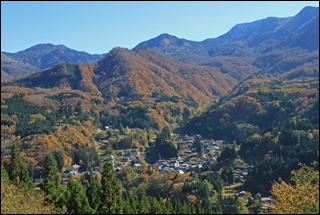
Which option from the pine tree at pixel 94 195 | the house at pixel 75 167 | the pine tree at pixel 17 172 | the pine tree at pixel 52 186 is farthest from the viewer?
the house at pixel 75 167

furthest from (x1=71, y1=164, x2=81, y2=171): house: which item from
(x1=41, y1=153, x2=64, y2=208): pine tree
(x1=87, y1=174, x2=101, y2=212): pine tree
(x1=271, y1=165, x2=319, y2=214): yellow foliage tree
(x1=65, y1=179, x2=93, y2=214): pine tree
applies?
(x1=271, y1=165, x2=319, y2=214): yellow foliage tree

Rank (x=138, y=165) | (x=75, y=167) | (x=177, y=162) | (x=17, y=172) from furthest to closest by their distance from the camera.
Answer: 1. (x=75, y=167)
2. (x=177, y=162)
3. (x=138, y=165)
4. (x=17, y=172)

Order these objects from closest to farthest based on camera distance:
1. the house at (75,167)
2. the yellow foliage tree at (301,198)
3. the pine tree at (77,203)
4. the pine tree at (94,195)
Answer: the yellow foliage tree at (301,198)
the pine tree at (77,203)
the pine tree at (94,195)
the house at (75,167)

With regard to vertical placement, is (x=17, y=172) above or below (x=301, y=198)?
below

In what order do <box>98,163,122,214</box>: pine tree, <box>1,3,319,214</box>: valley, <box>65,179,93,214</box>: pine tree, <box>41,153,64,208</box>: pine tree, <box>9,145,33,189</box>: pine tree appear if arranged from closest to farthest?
1. <box>65,179,93,214</box>: pine tree
2. <box>98,163,122,214</box>: pine tree
3. <box>41,153,64,208</box>: pine tree
4. <box>1,3,319,214</box>: valley
5. <box>9,145,33,189</box>: pine tree

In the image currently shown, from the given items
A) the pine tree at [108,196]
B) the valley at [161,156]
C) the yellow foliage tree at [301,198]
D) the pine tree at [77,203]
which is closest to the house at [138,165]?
the valley at [161,156]

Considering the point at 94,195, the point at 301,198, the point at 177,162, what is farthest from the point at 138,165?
the point at 301,198

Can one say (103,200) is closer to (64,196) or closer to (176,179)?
(64,196)

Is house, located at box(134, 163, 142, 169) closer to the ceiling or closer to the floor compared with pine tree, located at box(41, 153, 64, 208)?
closer to the floor

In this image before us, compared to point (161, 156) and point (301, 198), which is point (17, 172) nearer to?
point (301, 198)

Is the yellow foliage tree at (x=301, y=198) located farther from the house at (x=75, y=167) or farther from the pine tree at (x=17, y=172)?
the house at (x=75, y=167)

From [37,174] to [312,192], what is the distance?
85.1 meters

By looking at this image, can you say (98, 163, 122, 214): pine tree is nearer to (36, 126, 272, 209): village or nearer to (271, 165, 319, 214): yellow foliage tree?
(271, 165, 319, 214): yellow foliage tree

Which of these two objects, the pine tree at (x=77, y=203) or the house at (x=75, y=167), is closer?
the pine tree at (x=77, y=203)
